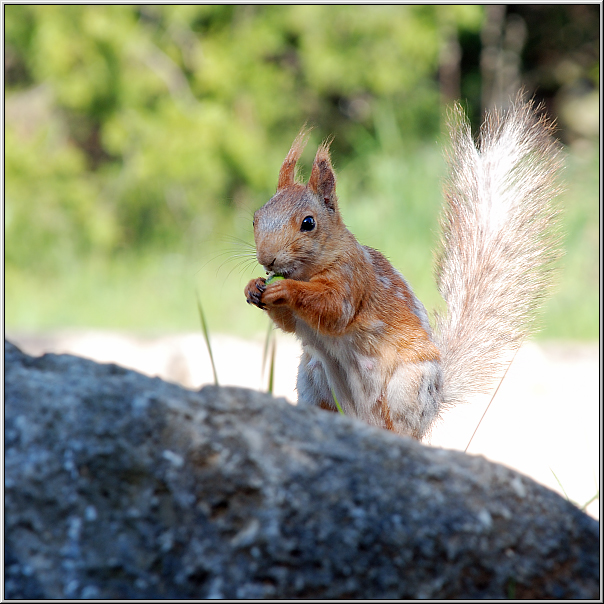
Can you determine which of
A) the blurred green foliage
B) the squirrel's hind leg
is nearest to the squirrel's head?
the squirrel's hind leg

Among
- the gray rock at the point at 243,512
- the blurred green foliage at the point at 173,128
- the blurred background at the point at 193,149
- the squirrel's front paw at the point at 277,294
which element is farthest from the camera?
the blurred green foliage at the point at 173,128

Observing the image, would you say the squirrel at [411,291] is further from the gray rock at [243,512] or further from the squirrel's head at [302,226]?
the gray rock at [243,512]

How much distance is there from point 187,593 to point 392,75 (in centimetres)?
595

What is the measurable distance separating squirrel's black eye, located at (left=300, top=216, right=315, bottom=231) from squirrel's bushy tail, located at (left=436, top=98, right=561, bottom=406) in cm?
62

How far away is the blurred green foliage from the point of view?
608 centimetres

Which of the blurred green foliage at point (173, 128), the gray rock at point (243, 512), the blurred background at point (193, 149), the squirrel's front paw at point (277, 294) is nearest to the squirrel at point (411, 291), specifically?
the squirrel's front paw at point (277, 294)

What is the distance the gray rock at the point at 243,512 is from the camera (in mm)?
1033

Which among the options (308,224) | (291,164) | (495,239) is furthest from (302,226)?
(495,239)

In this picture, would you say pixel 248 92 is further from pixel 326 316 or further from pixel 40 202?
pixel 326 316

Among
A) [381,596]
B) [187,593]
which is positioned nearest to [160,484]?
[187,593]

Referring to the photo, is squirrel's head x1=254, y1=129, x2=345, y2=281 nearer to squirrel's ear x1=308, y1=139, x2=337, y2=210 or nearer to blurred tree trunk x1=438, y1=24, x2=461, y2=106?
squirrel's ear x1=308, y1=139, x2=337, y2=210

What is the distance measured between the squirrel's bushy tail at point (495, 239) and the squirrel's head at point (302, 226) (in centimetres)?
49

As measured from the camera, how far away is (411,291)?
7.30 feet

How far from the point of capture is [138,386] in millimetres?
1186
